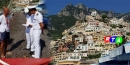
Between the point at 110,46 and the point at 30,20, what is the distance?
78983mm

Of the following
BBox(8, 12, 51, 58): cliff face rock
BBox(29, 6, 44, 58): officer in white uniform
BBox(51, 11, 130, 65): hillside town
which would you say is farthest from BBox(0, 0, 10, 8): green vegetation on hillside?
BBox(51, 11, 130, 65): hillside town

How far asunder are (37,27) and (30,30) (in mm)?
91

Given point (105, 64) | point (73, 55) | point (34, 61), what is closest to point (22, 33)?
point (34, 61)

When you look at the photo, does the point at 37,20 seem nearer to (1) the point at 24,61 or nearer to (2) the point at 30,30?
(2) the point at 30,30

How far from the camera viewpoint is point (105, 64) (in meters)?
10.6

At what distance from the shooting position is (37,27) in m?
2.13

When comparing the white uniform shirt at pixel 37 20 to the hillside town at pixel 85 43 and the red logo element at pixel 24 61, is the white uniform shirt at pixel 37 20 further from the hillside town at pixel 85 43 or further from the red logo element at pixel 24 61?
the hillside town at pixel 85 43

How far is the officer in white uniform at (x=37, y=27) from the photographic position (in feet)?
6.90

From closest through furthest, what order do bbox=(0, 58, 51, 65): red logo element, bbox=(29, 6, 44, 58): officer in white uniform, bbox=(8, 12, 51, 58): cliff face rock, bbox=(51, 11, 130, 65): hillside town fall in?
1. bbox=(0, 58, 51, 65): red logo element
2. bbox=(29, 6, 44, 58): officer in white uniform
3. bbox=(8, 12, 51, 58): cliff face rock
4. bbox=(51, 11, 130, 65): hillside town

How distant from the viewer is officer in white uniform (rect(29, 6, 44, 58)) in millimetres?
2104

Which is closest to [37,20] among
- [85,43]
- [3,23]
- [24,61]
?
[3,23]

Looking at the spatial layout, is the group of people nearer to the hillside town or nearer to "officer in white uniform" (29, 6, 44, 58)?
"officer in white uniform" (29, 6, 44, 58)

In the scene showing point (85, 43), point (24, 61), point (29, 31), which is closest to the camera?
point (24, 61)

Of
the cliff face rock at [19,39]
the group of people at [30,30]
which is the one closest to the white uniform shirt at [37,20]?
the group of people at [30,30]
